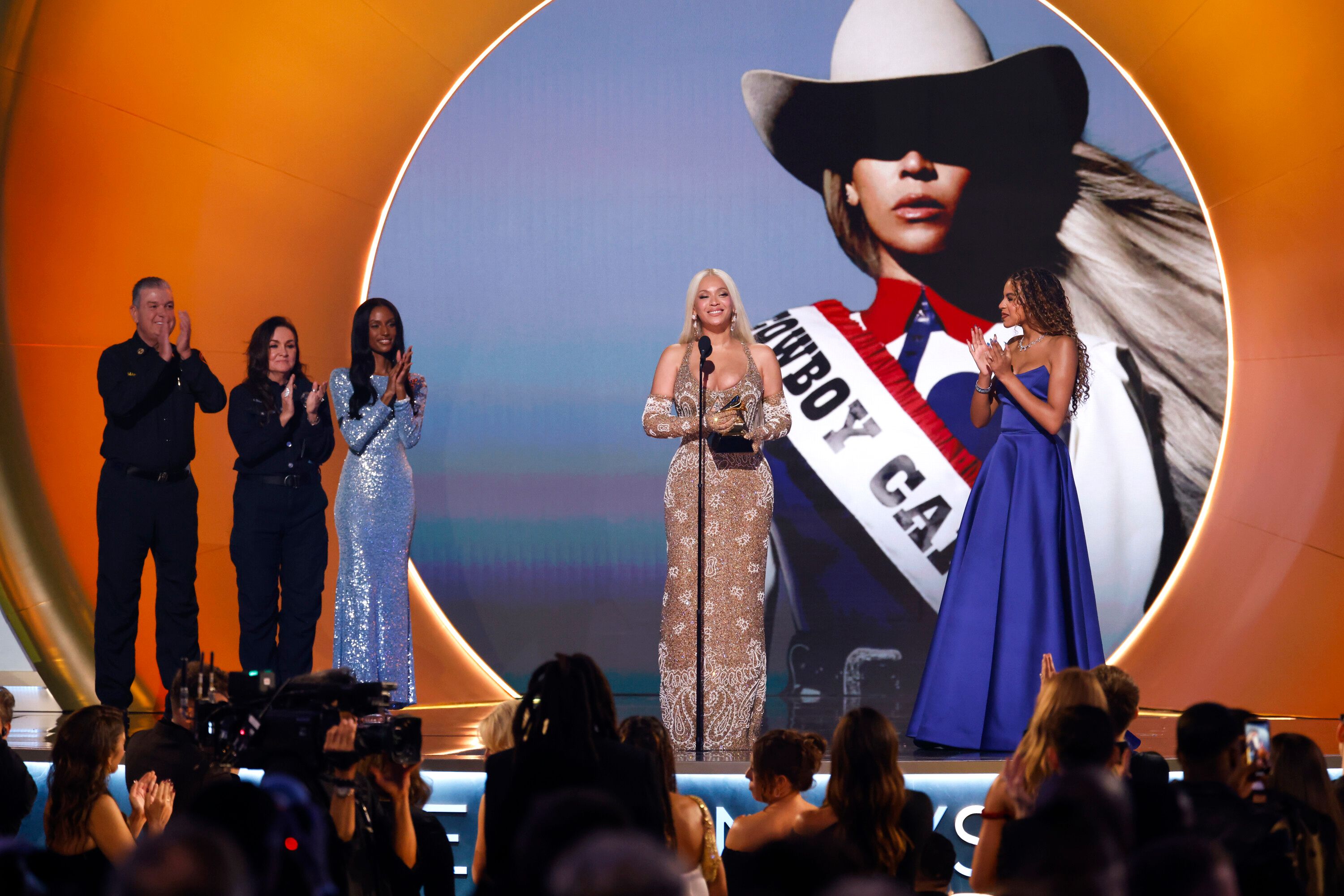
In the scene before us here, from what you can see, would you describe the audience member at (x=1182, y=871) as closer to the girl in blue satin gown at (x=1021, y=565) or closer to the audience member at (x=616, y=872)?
the audience member at (x=616, y=872)

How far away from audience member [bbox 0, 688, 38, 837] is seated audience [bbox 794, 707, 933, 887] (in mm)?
1727

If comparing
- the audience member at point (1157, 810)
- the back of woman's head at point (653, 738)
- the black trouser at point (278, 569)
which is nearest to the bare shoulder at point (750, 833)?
the back of woman's head at point (653, 738)

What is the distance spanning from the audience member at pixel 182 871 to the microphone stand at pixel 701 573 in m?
2.96

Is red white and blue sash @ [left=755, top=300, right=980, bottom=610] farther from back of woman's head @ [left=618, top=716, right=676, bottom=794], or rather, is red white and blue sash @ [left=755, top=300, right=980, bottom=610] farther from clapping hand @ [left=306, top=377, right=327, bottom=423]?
back of woman's head @ [left=618, top=716, right=676, bottom=794]

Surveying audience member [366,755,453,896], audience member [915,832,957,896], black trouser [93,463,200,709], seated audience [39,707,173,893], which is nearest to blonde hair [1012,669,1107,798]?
audience member [915,832,957,896]

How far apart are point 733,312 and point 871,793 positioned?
2430mm

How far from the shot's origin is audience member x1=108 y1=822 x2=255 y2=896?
100 centimetres

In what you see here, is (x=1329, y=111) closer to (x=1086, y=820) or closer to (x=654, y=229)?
(x=654, y=229)

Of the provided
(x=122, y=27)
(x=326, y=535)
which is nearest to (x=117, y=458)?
(x=326, y=535)

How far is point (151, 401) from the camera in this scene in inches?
179

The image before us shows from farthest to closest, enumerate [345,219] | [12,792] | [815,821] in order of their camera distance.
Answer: [345,219], [12,792], [815,821]

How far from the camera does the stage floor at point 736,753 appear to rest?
12.7 ft

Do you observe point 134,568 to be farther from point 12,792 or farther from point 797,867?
point 797,867

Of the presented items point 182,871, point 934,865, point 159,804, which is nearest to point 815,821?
point 934,865
